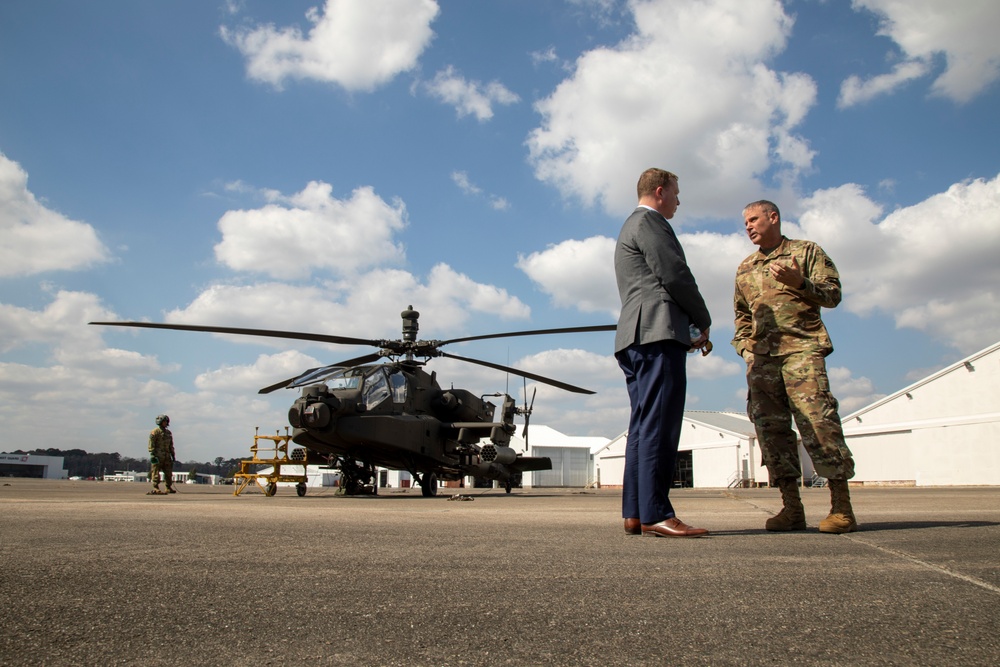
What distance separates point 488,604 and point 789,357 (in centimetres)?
307

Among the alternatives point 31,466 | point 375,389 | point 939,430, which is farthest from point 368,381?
point 31,466

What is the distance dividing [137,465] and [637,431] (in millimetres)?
147290

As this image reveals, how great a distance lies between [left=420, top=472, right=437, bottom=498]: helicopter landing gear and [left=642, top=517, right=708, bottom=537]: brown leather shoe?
11513 millimetres

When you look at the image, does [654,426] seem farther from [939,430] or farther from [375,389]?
[939,430]

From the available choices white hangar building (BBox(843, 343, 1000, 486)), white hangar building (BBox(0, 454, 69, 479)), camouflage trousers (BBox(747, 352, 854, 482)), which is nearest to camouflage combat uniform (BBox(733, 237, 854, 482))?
camouflage trousers (BBox(747, 352, 854, 482))

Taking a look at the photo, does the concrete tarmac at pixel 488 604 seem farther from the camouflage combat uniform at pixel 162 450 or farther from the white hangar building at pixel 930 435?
the white hangar building at pixel 930 435

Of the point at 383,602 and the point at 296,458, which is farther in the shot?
the point at 296,458

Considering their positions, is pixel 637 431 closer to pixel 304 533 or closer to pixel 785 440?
pixel 785 440

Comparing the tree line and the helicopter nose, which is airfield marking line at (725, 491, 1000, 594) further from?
the tree line

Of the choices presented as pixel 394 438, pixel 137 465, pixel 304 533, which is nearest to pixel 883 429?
pixel 394 438

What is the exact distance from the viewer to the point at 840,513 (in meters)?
3.56

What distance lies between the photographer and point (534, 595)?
1.58 metres

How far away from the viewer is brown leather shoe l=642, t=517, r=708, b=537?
3150mm

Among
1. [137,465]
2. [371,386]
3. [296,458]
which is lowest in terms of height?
[137,465]
